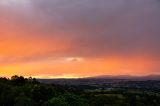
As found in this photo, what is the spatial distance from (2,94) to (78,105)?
23.6 meters

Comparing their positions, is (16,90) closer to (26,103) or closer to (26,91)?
(26,91)

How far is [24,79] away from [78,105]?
198ft

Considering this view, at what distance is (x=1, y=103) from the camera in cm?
9812

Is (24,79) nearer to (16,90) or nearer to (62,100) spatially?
(16,90)

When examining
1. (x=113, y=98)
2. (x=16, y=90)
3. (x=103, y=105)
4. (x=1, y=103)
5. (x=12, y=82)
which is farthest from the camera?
(x=113, y=98)

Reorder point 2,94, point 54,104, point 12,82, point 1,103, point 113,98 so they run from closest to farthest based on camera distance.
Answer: point 54,104 → point 1,103 → point 2,94 → point 12,82 → point 113,98

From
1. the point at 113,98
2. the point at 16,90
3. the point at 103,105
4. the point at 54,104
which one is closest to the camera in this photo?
the point at 54,104

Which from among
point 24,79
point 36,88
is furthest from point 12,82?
point 36,88

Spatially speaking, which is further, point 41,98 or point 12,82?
point 12,82

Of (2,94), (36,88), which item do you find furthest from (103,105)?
(2,94)

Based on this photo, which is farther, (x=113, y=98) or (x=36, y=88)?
(x=113, y=98)

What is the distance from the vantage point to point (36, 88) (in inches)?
4678

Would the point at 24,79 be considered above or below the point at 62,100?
above

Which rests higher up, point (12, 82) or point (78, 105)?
point (12, 82)
